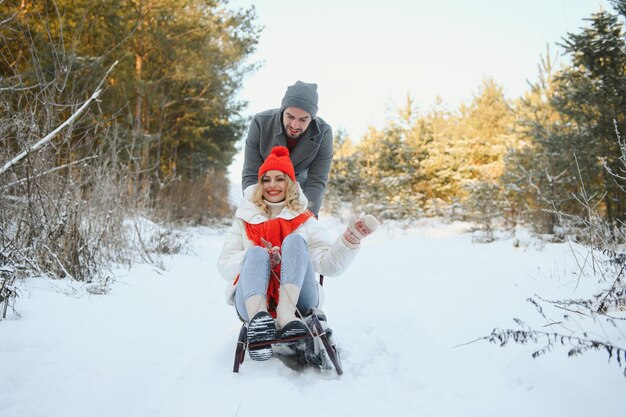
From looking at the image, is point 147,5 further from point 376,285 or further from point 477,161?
point 477,161

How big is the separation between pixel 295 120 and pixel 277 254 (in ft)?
3.28

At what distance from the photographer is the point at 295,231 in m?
2.41

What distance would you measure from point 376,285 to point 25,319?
10.6 feet

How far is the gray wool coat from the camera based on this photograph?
2887 millimetres

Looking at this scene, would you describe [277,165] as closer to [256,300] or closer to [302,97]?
[302,97]

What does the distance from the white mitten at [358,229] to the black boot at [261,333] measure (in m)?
0.59

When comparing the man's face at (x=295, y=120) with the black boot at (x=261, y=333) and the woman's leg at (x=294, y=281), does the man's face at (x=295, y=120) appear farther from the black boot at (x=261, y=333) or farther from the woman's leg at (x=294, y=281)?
the black boot at (x=261, y=333)

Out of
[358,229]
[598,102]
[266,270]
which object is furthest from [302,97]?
[598,102]

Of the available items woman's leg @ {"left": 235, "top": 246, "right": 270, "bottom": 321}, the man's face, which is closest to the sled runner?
woman's leg @ {"left": 235, "top": 246, "right": 270, "bottom": 321}

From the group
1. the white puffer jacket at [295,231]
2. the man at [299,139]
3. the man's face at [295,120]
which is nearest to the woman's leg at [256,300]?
the white puffer jacket at [295,231]

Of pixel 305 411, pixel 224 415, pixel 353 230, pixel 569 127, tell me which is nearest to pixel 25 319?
pixel 224 415

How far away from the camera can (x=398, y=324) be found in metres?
2.88

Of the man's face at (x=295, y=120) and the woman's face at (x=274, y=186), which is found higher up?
the man's face at (x=295, y=120)

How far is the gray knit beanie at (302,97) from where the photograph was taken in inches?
107
